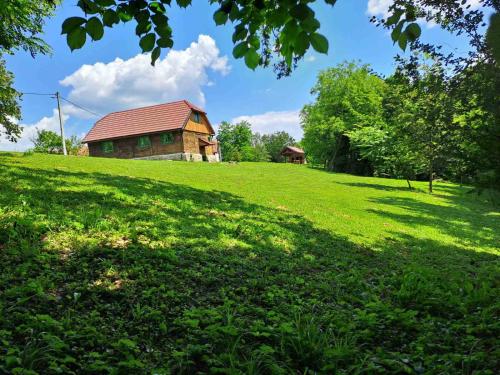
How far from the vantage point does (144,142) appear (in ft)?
138

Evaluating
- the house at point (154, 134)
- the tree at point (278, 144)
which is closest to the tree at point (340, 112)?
the house at point (154, 134)

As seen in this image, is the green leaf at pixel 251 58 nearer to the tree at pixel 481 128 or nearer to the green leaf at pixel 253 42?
the green leaf at pixel 253 42

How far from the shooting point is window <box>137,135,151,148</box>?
138 ft

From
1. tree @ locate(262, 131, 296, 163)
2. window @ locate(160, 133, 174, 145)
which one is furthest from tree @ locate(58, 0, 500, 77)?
tree @ locate(262, 131, 296, 163)

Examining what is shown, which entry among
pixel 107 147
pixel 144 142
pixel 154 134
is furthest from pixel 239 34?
pixel 107 147

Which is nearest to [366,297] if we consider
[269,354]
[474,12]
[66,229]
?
[269,354]

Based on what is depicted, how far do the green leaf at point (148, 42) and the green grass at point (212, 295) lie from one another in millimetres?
2367

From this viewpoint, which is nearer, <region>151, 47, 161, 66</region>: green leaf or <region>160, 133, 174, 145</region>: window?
<region>151, 47, 161, 66</region>: green leaf

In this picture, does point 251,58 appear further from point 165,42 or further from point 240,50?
point 165,42

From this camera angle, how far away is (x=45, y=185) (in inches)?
352

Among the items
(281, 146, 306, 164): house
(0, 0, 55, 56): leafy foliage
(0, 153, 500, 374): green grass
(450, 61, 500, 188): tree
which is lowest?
(0, 153, 500, 374): green grass

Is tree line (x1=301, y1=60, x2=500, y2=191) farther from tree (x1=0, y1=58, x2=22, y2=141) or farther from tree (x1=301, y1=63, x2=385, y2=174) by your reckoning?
tree (x1=0, y1=58, x2=22, y2=141)

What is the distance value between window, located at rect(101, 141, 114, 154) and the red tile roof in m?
0.88

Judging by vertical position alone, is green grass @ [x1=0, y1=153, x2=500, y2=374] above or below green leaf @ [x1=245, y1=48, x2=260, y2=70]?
below
